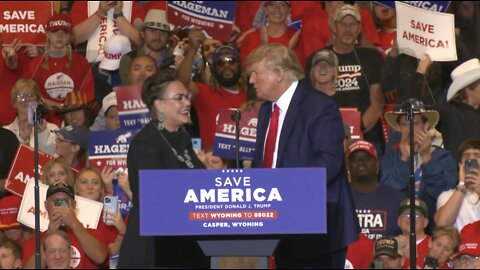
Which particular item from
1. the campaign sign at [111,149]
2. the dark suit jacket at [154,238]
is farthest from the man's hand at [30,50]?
the dark suit jacket at [154,238]

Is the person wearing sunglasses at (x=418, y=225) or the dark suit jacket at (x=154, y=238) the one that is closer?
the dark suit jacket at (x=154, y=238)

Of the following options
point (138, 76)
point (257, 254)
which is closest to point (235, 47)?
point (138, 76)

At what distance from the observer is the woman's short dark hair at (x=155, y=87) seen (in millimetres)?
8758

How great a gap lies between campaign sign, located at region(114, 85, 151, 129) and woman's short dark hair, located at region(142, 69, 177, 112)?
216cm

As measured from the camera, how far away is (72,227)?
380 inches

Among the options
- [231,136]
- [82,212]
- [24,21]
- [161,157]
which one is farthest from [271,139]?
[24,21]

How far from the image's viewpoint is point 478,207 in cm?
1024

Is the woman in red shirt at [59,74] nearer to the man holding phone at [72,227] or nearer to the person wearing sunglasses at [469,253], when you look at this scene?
the man holding phone at [72,227]

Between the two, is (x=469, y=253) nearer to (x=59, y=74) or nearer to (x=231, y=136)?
(x=231, y=136)

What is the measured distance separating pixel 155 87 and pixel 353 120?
2828 mm

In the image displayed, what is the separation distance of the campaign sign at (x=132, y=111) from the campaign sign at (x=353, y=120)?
1451 millimetres

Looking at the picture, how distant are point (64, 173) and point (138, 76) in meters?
1.49

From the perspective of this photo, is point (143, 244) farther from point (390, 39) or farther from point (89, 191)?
point (390, 39)

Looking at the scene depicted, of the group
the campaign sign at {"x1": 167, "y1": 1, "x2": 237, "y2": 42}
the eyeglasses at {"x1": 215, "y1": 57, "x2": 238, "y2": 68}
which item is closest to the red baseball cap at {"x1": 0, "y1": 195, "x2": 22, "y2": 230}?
the eyeglasses at {"x1": 215, "y1": 57, "x2": 238, "y2": 68}
